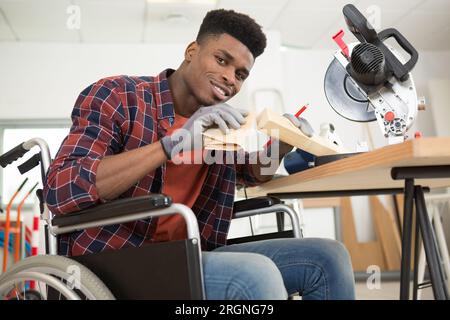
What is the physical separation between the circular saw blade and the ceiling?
285 centimetres

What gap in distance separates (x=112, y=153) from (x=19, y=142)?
3859mm

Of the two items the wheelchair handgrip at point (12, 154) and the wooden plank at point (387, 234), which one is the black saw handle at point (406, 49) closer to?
the wheelchair handgrip at point (12, 154)

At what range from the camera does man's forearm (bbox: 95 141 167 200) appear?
3.12 feet

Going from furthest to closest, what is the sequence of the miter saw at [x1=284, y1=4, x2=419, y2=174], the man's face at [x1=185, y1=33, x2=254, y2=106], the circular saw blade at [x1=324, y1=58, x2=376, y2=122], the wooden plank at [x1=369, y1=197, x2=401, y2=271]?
the wooden plank at [x1=369, y1=197, x2=401, y2=271]
the circular saw blade at [x1=324, y1=58, x2=376, y2=122]
the man's face at [x1=185, y1=33, x2=254, y2=106]
the miter saw at [x1=284, y1=4, x2=419, y2=174]

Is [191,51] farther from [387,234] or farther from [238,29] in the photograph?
[387,234]

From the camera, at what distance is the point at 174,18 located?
4.29 m

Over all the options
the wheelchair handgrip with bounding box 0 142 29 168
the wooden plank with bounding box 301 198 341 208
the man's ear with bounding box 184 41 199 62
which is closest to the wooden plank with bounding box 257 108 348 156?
the man's ear with bounding box 184 41 199 62

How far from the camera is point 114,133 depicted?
3.49 feet

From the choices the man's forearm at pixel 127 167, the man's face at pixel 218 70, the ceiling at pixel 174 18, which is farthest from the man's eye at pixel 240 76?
the ceiling at pixel 174 18

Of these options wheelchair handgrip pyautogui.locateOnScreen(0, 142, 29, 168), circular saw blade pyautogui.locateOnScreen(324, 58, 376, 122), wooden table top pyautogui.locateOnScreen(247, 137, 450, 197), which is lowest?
wooden table top pyautogui.locateOnScreen(247, 137, 450, 197)

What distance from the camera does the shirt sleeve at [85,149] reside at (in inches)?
37.2

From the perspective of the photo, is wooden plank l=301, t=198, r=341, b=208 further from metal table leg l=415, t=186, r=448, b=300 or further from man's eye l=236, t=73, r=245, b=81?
metal table leg l=415, t=186, r=448, b=300

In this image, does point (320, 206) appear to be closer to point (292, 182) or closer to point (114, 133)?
point (292, 182)
